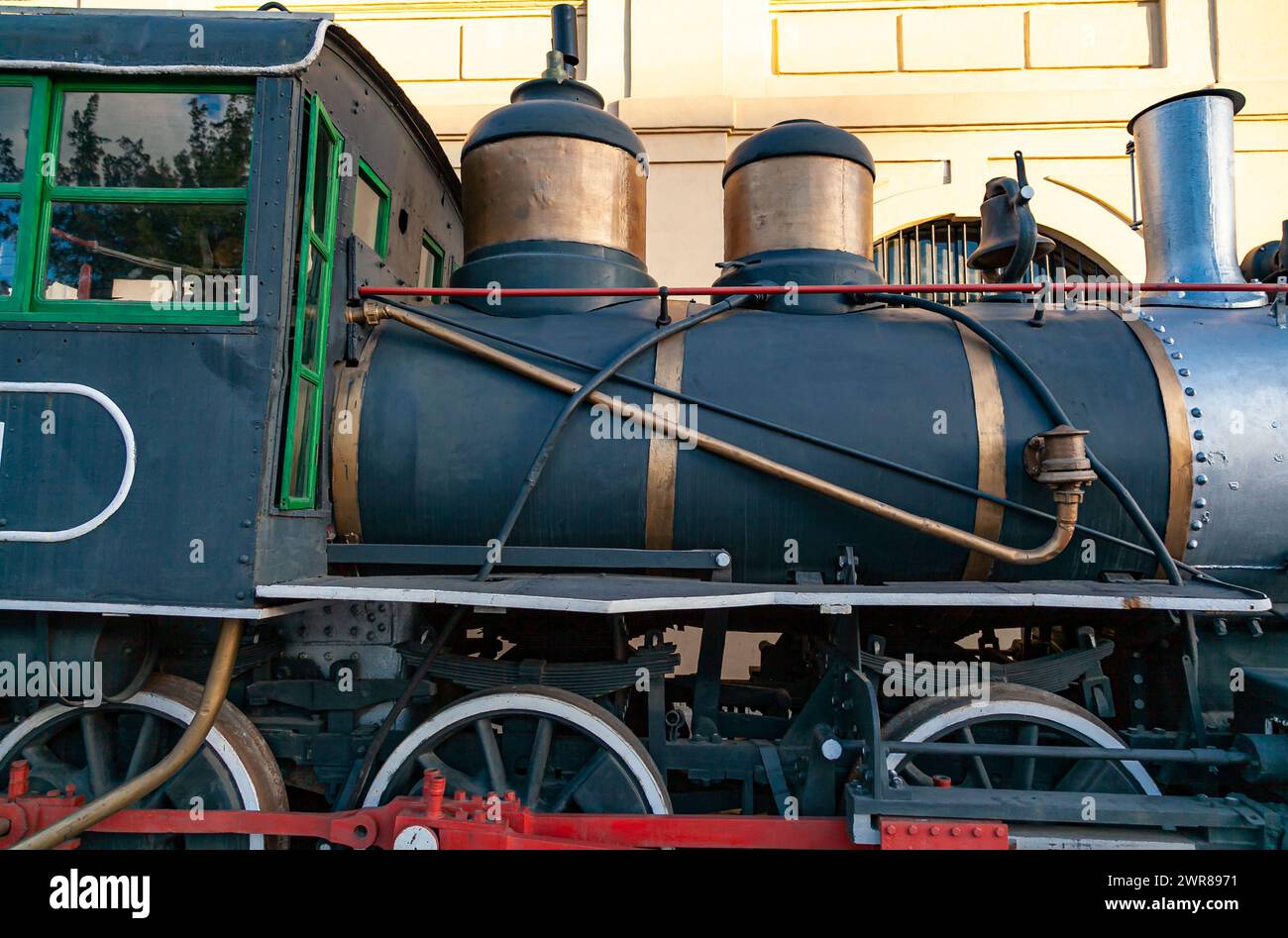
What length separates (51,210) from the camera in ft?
7.95

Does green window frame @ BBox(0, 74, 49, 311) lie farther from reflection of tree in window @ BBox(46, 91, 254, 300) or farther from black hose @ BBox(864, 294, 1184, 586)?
black hose @ BBox(864, 294, 1184, 586)

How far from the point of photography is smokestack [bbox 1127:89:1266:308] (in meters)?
3.33

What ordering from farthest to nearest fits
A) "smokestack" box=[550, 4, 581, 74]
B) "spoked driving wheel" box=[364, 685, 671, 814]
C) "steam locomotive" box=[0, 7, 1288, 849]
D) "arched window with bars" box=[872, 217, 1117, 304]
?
"arched window with bars" box=[872, 217, 1117, 304], "smokestack" box=[550, 4, 581, 74], "spoked driving wheel" box=[364, 685, 671, 814], "steam locomotive" box=[0, 7, 1288, 849]

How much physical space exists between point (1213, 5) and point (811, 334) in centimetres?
591

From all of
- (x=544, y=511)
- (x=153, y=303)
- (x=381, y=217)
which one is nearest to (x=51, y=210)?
(x=153, y=303)

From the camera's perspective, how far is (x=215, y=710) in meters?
2.45

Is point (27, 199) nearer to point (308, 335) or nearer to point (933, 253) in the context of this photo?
point (308, 335)

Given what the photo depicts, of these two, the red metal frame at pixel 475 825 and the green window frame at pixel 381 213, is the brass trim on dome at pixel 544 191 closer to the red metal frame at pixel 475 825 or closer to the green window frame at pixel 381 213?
the green window frame at pixel 381 213

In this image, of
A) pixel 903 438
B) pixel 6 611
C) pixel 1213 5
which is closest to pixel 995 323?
pixel 903 438

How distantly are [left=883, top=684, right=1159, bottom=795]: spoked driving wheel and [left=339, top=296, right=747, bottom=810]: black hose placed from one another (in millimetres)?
1490

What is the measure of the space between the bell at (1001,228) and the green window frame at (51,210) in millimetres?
2897

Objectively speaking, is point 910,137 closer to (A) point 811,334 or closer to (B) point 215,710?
(A) point 811,334

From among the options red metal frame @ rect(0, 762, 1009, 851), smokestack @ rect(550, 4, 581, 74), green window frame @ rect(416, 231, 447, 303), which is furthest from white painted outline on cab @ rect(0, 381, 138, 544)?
smokestack @ rect(550, 4, 581, 74)

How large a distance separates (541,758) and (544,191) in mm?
2263
